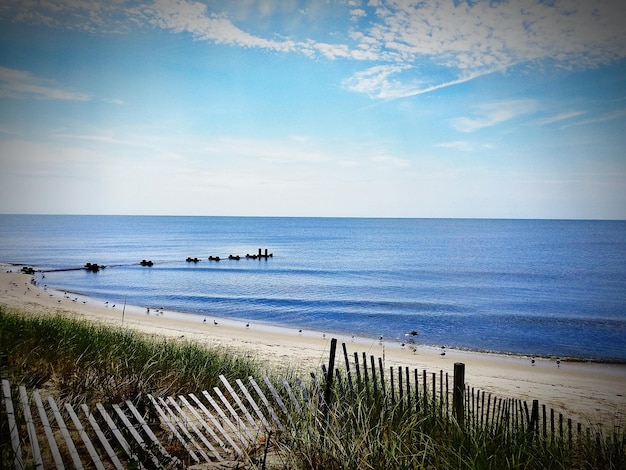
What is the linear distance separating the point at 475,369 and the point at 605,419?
15.9 feet

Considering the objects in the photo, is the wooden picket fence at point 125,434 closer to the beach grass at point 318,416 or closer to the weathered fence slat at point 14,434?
the weathered fence slat at point 14,434

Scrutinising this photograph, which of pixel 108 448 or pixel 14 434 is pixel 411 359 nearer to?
pixel 108 448

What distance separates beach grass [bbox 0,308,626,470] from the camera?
466 centimetres

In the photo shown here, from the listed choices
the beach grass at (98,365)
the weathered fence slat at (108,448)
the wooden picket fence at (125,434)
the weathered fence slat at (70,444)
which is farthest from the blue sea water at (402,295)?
the weathered fence slat at (70,444)

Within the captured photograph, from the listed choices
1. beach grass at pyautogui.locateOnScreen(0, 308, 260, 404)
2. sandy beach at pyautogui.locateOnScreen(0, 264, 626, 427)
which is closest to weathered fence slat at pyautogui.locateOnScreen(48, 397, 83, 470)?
beach grass at pyautogui.locateOnScreen(0, 308, 260, 404)

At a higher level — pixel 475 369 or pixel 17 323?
pixel 17 323

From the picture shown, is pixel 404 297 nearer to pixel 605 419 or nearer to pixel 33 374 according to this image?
pixel 605 419

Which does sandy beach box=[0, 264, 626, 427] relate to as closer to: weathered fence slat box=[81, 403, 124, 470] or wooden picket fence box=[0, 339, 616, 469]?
wooden picket fence box=[0, 339, 616, 469]

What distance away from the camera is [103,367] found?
728 centimetres

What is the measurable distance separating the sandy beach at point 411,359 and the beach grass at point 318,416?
2.46 metres

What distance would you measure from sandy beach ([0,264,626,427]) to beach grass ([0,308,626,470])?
2455 millimetres

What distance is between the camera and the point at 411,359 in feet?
50.3

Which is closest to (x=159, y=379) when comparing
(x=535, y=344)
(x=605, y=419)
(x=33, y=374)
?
(x=33, y=374)

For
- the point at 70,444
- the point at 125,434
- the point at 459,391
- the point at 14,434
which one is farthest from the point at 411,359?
the point at 14,434
